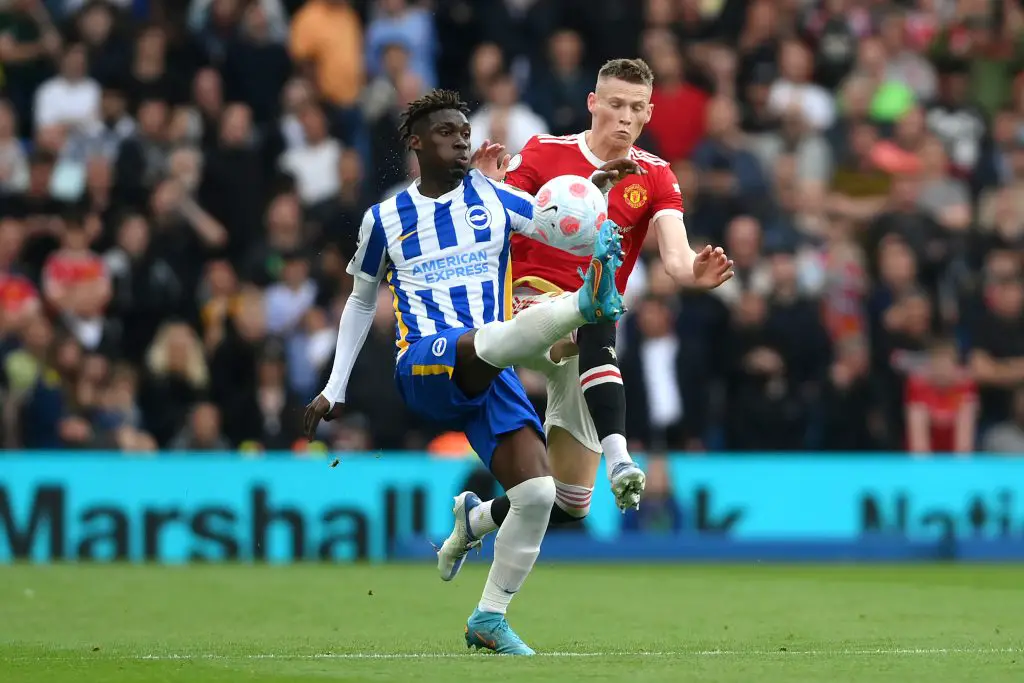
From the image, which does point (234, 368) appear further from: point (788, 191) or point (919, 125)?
point (919, 125)

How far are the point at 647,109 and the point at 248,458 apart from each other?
24.1ft

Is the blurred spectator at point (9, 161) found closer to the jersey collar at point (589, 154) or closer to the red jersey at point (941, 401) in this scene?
the red jersey at point (941, 401)

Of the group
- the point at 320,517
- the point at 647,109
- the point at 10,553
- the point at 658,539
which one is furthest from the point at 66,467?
the point at 647,109

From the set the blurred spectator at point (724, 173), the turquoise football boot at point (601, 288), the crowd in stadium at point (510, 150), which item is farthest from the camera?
the blurred spectator at point (724, 173)

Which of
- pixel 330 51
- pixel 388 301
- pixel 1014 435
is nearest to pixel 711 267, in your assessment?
pixel 388 301

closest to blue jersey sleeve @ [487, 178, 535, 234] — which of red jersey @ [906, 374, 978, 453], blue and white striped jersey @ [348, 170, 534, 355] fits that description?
blue and white striped jersey @ [348, 170, 534, 355]

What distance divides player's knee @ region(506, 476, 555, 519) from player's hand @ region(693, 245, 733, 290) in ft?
4.02

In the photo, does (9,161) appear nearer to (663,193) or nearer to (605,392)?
(663,193)

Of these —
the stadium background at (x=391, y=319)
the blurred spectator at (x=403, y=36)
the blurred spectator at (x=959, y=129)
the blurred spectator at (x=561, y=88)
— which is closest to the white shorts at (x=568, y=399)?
the stadium background at (x=391, y=319)

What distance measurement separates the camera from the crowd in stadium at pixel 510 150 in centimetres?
1686

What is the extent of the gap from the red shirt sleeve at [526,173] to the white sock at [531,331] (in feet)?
5.54

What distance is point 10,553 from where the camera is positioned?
52.1 ft

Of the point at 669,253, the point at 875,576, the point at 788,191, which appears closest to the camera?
the point at 669,253

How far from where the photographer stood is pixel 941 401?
17.6m
